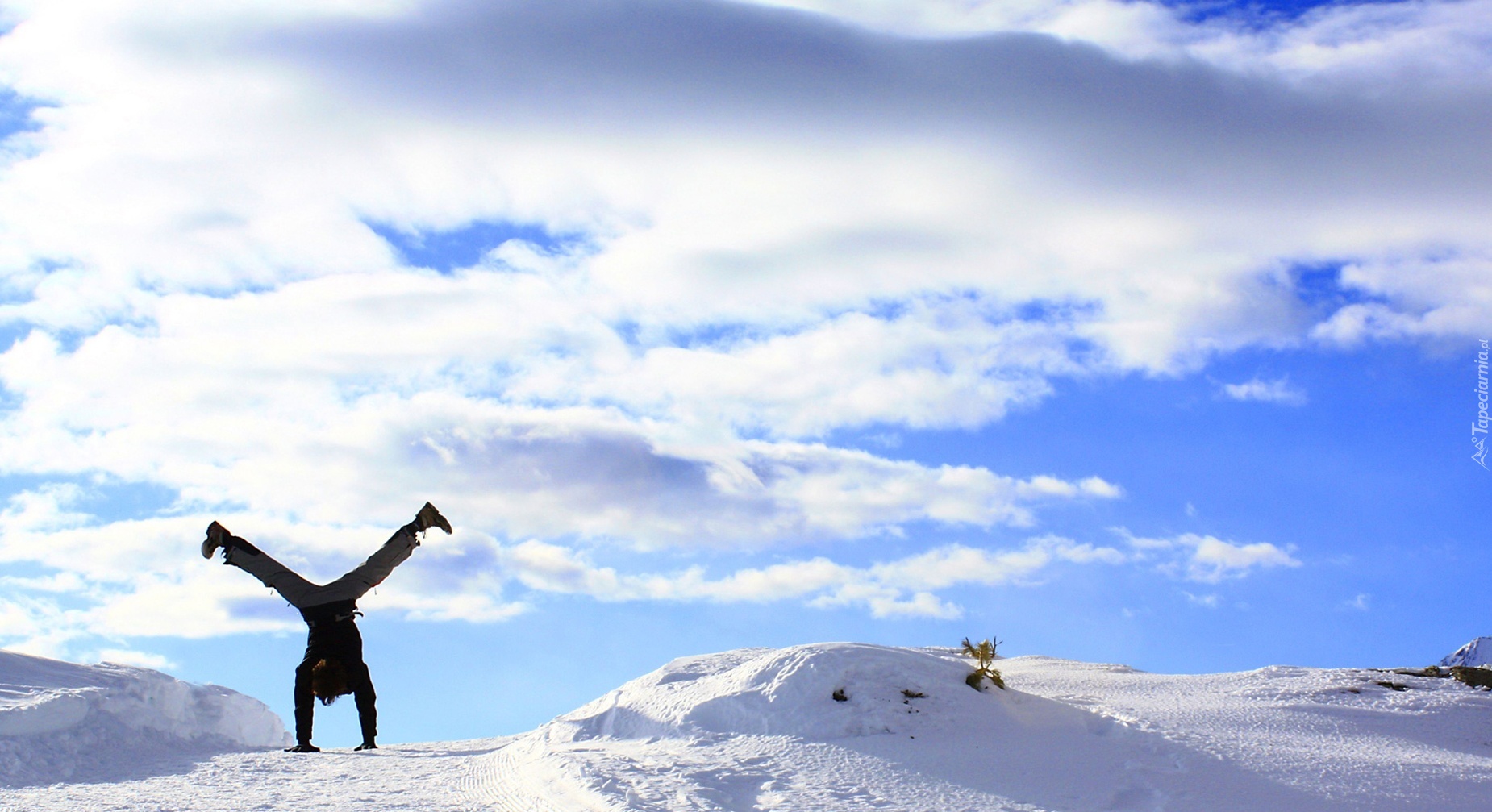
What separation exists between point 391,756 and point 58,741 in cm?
379

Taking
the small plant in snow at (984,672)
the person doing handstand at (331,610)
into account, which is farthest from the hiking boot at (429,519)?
the small plant in snow at (984,672)

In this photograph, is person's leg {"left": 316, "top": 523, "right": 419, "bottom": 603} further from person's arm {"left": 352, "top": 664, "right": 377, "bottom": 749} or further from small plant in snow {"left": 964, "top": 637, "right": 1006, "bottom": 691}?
small plant in snow {"left": 964, "top": 637, "right": 1006, "bottom": 691}

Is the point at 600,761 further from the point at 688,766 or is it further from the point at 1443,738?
the point at 1443,738

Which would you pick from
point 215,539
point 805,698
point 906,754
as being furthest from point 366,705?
point 906,754

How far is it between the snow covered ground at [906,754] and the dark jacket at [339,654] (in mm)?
1373

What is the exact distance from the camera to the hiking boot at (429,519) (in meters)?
13.4

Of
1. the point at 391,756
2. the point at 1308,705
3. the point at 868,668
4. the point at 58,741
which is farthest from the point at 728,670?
the point at 58,741

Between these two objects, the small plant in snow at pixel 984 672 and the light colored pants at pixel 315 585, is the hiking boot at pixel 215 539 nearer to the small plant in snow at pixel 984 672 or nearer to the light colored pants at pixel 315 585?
the light colored pants at pixel 315 585

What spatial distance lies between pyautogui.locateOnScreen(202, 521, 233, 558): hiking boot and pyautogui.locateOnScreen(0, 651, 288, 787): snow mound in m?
1.79

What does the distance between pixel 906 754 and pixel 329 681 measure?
706 centimetres

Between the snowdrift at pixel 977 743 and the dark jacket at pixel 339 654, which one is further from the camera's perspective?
the dark jacket at pixel 339 654

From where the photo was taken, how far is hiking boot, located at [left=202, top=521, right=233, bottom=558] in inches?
511

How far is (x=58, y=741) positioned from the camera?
37.6 feet

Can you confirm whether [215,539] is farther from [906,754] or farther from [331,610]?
[906,754]
